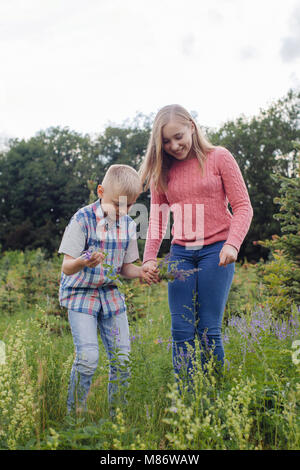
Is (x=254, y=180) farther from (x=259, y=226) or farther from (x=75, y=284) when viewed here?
(x=75, y=284)

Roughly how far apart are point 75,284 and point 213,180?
3.62 feet

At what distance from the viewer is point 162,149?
2.99m

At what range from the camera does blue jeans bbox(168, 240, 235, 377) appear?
9.11 feet

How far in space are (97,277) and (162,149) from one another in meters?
0.97

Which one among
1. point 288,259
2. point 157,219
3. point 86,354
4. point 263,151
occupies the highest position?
point 263,151

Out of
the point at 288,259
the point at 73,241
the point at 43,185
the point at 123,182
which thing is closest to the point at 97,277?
the point at 73,241

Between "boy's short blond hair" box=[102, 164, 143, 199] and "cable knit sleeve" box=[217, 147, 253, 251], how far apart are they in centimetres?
56

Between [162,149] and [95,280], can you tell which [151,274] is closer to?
[95,280]

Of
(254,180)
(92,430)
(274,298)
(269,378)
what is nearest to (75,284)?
(92,430)

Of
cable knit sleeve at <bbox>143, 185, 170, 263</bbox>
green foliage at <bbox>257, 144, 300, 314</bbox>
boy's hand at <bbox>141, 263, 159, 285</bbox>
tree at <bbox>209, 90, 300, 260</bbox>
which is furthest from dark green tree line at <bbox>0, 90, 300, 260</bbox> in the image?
boy's hand at <bbox>141, 263, 159, 285</bbox>

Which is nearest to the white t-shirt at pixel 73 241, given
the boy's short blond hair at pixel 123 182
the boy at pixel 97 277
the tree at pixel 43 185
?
the boy at pixel 97 277

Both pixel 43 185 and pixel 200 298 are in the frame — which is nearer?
pixel 200 298

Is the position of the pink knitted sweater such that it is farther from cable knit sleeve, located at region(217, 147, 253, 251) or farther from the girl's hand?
the girl's hand
